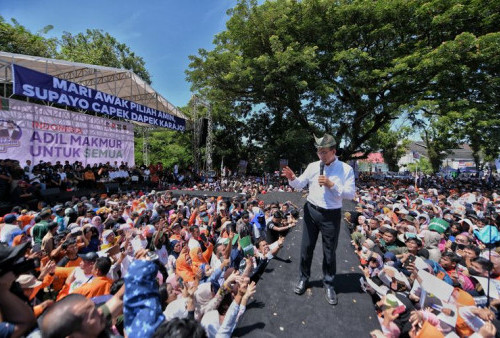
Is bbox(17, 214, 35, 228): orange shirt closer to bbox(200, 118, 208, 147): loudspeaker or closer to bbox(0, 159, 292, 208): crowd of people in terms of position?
bbox(0, 159, 292, 208): crowd of people

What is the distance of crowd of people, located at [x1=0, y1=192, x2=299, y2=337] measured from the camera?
1448mm

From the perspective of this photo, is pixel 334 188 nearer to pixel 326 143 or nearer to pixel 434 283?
pixel 326 143

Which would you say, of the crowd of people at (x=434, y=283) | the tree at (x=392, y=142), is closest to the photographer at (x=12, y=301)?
the crowd of people at (x=434, y=283)

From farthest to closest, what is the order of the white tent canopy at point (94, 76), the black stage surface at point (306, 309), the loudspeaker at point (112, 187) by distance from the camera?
the loudspeaker at point (112, 187)
the white tent canopy at point (94, 76)
the black stage surface at point (306, 309)

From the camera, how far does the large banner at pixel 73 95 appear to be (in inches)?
342

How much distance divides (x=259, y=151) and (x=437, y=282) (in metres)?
23.6

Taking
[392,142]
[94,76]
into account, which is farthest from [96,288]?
[392,142]

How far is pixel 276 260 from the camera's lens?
3.47 m

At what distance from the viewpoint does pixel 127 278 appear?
1.74 meters

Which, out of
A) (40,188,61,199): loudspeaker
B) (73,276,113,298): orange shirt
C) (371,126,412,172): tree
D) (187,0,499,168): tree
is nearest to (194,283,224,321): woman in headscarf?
(73,276,113,298): orange shirt

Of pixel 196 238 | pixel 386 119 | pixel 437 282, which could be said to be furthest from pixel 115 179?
pixel 386 119

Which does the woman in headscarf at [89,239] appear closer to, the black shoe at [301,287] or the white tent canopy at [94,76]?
the black shoe at [301,287]

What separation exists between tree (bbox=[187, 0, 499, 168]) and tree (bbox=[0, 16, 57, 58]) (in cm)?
1231

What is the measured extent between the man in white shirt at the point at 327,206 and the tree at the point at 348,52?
1223cm
